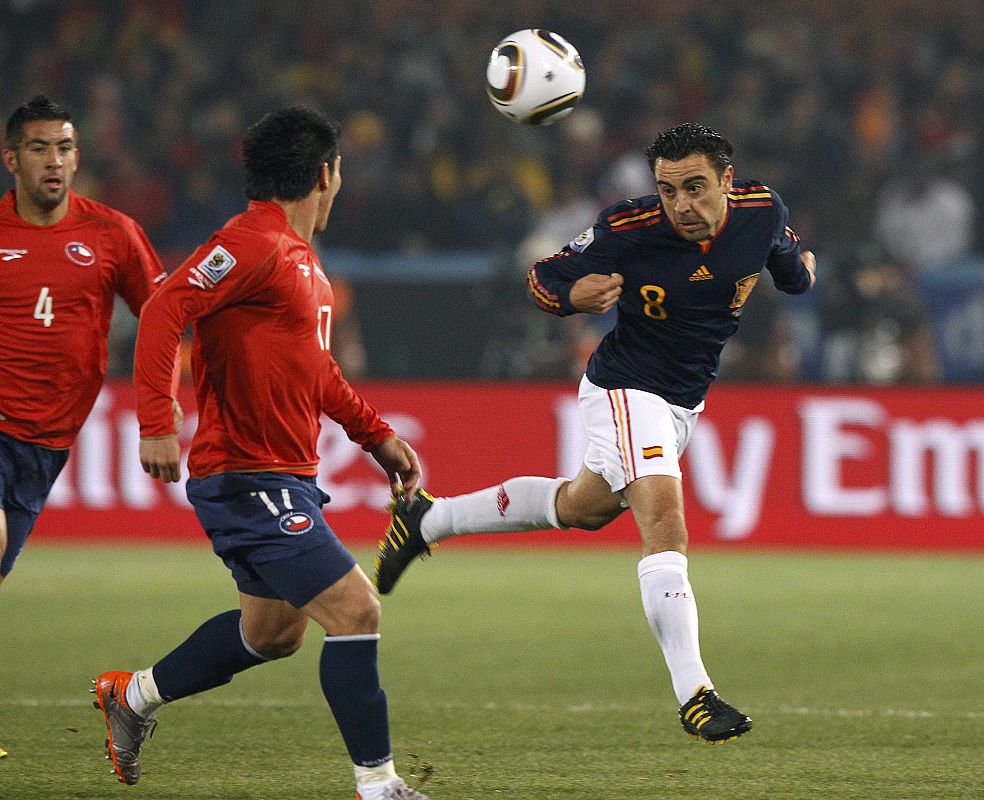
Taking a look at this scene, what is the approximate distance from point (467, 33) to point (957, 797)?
11955 millimetres

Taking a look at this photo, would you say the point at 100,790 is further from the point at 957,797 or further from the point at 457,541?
the point at 457,541

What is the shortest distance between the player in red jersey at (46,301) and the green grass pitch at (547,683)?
0.97 metres

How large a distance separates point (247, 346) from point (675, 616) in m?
1.59

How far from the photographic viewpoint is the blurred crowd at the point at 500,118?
1373 cm

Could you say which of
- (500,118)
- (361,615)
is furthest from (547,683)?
(500,118)

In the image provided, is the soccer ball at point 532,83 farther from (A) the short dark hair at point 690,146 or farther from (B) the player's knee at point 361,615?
(B) the player's knee at point 361,615

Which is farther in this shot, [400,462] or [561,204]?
[561,204]

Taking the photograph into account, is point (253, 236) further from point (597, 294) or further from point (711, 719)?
point (711, 719)

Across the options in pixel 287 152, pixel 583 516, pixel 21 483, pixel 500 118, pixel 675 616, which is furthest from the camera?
pixel 500 118

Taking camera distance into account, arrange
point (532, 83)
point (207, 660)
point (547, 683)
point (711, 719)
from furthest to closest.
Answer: point (547, 683) → point (532, 83) → point (207, 660) → point (711, 719)

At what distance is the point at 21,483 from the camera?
17.3 ft

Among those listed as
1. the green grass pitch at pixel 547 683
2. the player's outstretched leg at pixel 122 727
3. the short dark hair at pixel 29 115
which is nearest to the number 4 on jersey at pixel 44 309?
the short dark hair at pixel 29 115

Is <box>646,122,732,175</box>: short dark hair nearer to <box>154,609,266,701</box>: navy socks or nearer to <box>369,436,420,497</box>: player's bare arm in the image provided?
<box>369,436,420,497</box>: player's bare arm

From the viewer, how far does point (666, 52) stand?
595 inches
